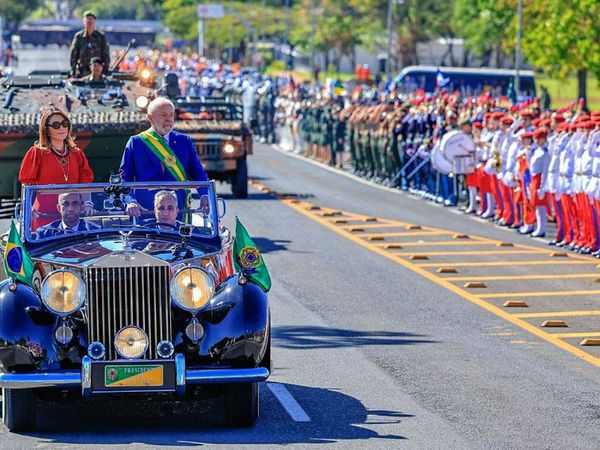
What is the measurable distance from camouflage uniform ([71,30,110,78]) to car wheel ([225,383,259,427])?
15.0 m

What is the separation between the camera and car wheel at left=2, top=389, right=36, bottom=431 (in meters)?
10.5

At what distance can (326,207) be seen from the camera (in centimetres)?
3034

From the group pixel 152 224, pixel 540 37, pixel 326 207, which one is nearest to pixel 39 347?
pixel 152 224

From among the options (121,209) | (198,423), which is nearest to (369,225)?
(121,209)

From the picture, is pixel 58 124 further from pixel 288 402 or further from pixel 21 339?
pixel 288 402

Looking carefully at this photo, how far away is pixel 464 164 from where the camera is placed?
29.2m

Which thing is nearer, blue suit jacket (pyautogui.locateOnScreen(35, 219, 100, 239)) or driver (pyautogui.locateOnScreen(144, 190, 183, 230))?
blue suit jacket (pyautogui.locateOnScreen(35, 219, 100, 239))

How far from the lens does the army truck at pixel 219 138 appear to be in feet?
102

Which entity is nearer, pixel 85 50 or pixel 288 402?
pixel 288 402

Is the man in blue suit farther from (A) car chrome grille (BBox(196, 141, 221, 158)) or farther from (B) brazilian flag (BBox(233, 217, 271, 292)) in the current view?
(A) car chrome grille (BBox(196, 141, 221, 158))

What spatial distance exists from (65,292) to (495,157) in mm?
17811

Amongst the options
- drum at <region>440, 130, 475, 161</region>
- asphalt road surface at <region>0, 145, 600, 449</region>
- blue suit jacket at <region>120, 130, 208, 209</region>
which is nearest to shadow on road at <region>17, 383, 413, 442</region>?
asphalt road surface at <region>0, 145, 600, 449</region>

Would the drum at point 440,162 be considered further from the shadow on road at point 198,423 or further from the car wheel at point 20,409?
the car wheel at point 20,409

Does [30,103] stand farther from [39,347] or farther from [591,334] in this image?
[39,347]
